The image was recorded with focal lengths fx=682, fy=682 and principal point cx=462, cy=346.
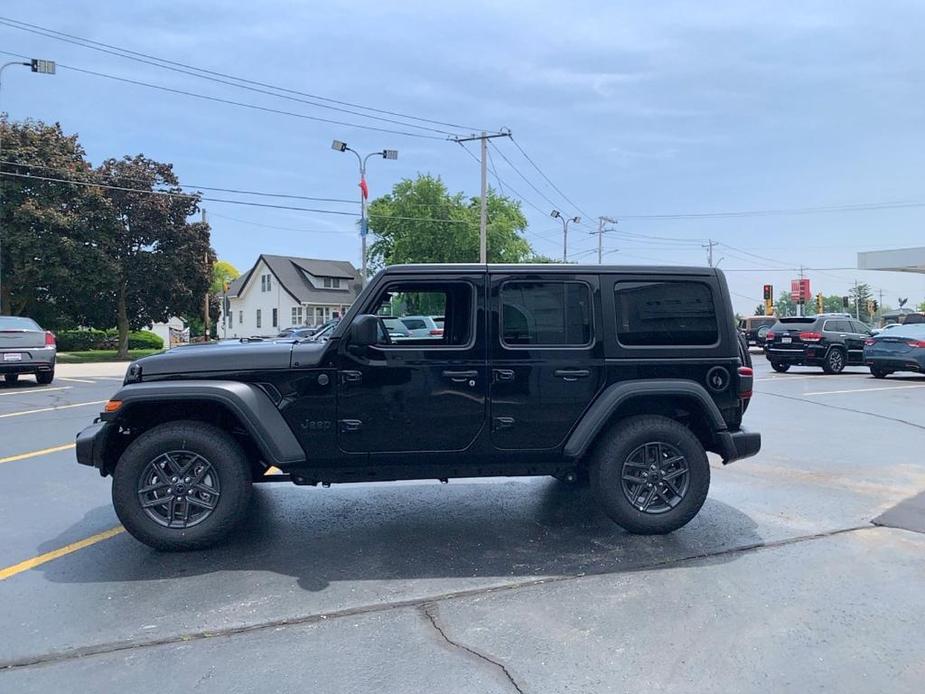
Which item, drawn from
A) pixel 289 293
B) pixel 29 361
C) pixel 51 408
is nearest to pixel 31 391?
pixel 29 361

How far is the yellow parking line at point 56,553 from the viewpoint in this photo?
4.30 metres

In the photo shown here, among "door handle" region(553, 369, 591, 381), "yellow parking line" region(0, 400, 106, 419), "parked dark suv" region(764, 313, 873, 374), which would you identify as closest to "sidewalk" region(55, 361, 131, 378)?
"yellow parking line" region(0, 400, 106, 419)

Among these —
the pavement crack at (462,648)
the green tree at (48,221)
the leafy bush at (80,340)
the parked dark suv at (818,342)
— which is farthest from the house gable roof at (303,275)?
the pavement crack at (462,648)

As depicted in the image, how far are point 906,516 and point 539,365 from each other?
3372mm

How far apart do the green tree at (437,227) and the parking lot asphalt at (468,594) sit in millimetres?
39591

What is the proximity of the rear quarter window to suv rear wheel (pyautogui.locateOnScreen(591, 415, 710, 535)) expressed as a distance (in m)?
0.60

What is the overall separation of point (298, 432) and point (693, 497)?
2824 millimetres

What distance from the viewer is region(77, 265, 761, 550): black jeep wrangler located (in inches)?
176

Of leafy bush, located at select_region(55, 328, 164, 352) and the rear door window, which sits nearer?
the rear door window

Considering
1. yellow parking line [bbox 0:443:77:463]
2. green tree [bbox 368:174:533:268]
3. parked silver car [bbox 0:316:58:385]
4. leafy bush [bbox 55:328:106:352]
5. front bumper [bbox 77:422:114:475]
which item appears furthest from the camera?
green tree [bbox 368:174:533:268]

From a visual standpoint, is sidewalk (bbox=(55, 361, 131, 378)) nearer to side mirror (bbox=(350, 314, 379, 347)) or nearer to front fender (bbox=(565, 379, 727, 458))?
side mirror (bbox=(350, 314, 379, 347))

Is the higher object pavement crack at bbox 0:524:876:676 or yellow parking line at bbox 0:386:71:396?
yellow parking line at bbox 0:386:71:396

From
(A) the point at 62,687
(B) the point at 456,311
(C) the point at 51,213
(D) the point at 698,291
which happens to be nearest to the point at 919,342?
(D) the point at 698,291

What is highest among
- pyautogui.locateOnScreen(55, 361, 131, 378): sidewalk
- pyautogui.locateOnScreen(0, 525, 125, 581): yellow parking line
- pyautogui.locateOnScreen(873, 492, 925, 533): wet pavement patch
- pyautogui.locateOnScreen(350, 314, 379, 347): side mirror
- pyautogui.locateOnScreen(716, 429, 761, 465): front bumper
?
pyautogui.locateOnScreen(350, 314, 379, 347): side mirror
